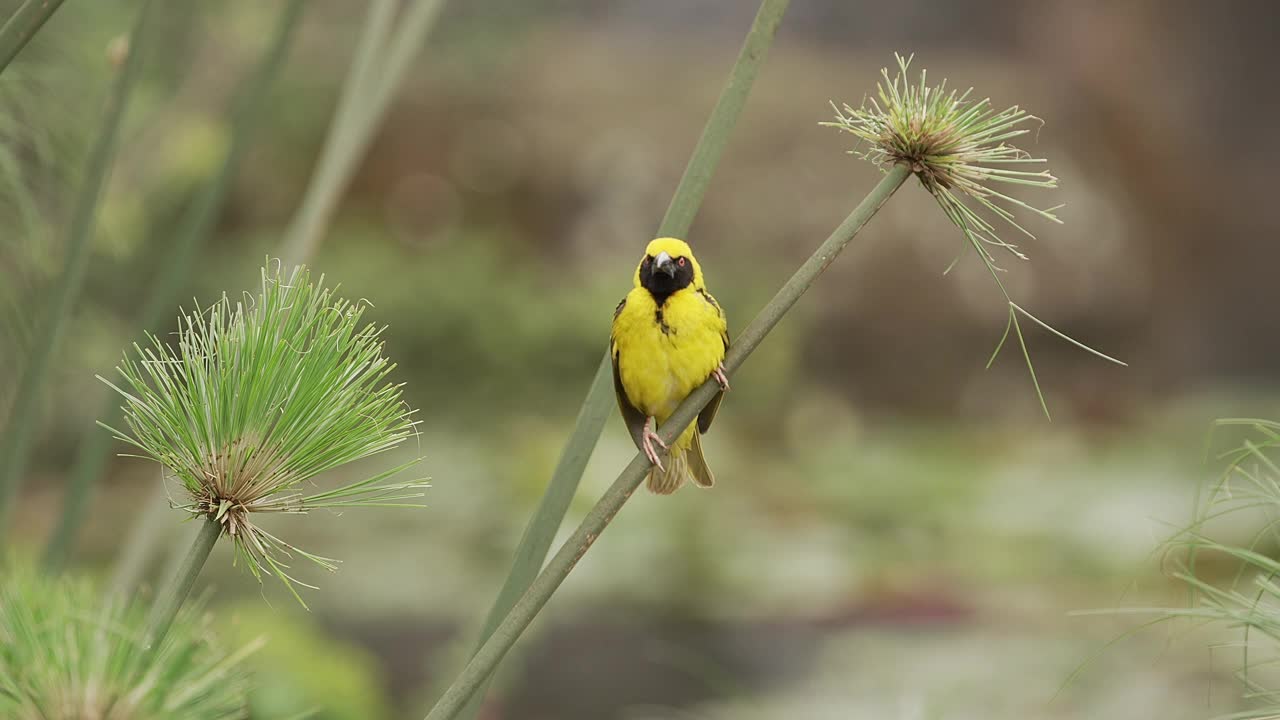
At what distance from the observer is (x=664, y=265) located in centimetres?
62

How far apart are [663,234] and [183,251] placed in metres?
0.42

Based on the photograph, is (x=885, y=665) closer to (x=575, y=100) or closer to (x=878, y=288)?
(x=878, y=288)

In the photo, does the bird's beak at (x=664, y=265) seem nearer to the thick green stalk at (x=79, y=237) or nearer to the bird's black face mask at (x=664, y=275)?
the bird's black face mask at (x=664, y=275)

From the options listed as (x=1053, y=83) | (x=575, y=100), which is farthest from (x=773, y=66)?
(x=1053, y=83)

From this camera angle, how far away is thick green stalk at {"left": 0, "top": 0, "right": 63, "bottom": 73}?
370 millimetres

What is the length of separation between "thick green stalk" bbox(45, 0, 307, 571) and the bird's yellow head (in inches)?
11.0

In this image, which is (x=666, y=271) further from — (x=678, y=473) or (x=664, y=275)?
(x=678, y=473)

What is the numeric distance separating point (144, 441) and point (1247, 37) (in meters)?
6.22

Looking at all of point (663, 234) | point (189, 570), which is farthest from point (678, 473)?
point (189, 570)

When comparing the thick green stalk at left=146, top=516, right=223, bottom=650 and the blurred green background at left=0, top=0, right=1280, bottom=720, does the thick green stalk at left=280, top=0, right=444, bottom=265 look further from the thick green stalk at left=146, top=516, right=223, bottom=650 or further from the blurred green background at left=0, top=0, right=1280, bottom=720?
the blurred green background at left=0, top=0, right=1280, bottom=720

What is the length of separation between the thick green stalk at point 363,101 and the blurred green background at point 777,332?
6.62ft

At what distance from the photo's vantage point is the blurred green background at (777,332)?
11.3ft

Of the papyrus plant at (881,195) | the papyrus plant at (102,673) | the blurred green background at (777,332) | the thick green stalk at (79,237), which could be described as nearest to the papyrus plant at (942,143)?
the papyrus plant at (881,195)

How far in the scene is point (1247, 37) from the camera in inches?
210
